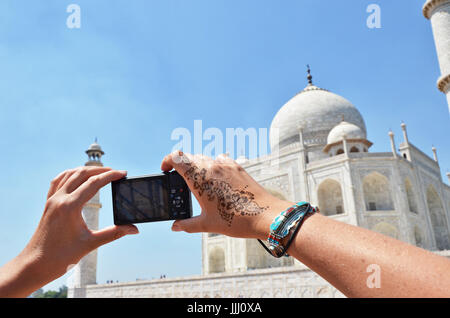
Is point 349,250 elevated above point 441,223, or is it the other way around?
point 441,223

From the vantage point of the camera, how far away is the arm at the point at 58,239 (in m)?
0.83

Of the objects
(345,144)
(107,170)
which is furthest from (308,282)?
(107,170)

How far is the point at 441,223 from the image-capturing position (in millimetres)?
17281

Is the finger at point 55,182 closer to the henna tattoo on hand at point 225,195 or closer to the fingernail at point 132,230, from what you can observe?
the fingernail at point 132,230

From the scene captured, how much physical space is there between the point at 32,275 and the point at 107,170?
35 cm

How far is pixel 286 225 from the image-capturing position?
711 mm

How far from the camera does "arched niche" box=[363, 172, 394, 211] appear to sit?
15.1 m

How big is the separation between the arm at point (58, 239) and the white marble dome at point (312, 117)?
18.9 meters

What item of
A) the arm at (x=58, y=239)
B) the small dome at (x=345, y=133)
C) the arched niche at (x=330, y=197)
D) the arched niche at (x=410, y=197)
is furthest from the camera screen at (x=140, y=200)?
the arched niche at (x=410, y=197)

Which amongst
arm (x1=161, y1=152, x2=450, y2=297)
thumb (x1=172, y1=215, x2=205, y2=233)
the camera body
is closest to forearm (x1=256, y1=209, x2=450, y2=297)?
arm (x1=161, y1=152, x2=450, y2=297)

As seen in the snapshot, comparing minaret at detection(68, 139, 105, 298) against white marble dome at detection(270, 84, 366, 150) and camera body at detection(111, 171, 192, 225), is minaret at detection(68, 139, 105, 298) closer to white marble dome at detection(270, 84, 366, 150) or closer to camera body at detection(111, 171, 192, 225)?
white marble dome at detection(270, 84, 366, 150)

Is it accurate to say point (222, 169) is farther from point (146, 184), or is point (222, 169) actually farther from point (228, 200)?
point (146, 184)

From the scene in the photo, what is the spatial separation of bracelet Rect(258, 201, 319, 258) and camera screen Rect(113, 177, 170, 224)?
1.68 feet

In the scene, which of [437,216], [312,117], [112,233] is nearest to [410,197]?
[437,216]
